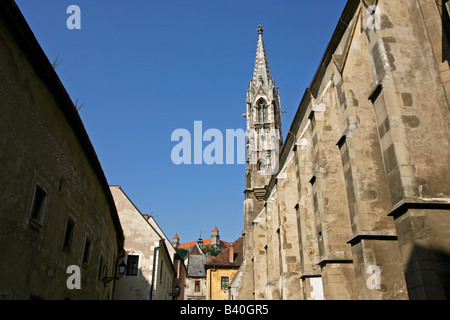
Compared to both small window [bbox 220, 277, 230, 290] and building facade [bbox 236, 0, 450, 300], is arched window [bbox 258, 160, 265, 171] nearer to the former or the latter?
small window [bbox 220, 277, 230, 290]

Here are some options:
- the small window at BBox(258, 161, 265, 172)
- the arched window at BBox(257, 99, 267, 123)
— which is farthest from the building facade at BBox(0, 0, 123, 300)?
the arched window at BBox(257, 99, 267, 123)

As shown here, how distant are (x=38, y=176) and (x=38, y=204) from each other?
750 millimetres

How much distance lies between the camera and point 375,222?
8367 mm

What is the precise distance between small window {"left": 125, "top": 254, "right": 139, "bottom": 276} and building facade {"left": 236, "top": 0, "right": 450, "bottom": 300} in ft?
39.5

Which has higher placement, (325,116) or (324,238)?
(325,116)

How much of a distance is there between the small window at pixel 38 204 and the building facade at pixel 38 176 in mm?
21

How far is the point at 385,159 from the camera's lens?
730 cm

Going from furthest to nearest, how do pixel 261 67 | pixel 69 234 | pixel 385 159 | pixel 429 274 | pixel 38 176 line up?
pixel 261 67 < pixel 69 234 < pixel 38 176 < pixel 385 159 < pixel 429 274

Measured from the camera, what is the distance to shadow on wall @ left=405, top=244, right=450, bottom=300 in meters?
5.84

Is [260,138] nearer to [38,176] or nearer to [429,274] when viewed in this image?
[38,176]

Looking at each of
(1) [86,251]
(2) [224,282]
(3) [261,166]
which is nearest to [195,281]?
(2) [224,282]
